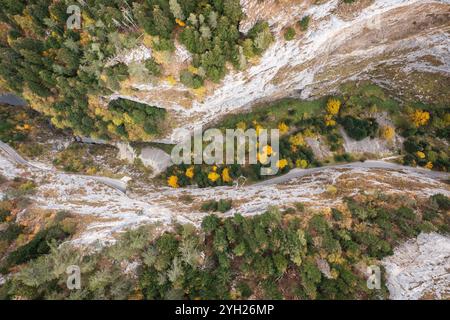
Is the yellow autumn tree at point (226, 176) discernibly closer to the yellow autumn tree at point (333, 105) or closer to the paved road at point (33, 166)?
the paved road at point (33, 166)

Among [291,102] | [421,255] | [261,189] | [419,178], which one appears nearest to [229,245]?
[261,189]

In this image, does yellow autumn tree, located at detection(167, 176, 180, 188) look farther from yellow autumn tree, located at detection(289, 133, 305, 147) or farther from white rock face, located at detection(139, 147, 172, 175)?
yellow autumn tree, located at detection(289, 133, 305, 147)

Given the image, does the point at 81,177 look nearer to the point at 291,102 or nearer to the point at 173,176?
the point at 173,176

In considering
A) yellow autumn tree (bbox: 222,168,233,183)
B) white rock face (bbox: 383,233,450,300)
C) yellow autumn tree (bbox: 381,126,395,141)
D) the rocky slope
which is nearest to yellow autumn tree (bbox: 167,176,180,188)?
the rocky slope

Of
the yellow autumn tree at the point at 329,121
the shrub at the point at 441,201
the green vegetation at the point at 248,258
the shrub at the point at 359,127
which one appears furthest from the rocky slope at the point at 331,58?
the shrub at the point at 441,201

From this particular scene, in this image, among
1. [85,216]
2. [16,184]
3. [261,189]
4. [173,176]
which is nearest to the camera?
[85,216]

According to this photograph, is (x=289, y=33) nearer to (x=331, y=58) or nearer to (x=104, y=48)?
(x=331, y=58)

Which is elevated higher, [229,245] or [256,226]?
[256,226]
